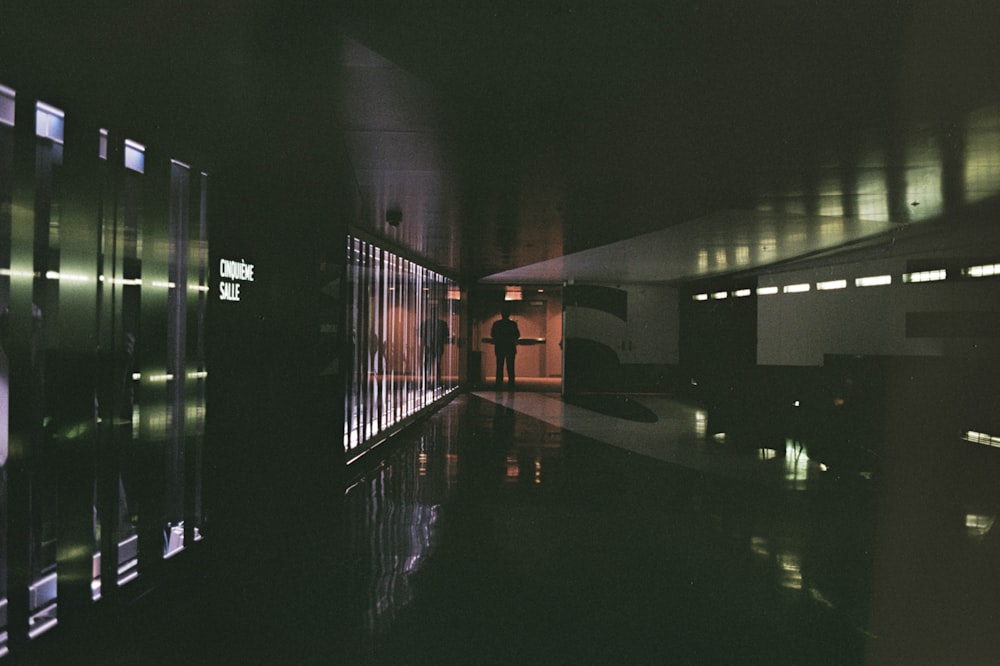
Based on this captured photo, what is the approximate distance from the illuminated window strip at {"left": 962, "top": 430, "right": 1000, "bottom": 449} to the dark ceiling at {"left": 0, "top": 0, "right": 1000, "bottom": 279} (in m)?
5.47

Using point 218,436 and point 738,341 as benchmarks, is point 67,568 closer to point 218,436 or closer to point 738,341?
point 218,436

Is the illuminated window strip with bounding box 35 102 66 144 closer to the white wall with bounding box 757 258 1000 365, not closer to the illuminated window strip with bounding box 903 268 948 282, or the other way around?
the white wall with bounding box 757 258 1000 365

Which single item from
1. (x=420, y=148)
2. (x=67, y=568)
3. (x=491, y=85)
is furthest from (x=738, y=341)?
(x=67, y=568)

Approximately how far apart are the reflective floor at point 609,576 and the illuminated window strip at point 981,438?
2884 millimetres

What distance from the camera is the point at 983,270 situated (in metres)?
11.2

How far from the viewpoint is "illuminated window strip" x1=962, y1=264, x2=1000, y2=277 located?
10945mm

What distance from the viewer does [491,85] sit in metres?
4.38

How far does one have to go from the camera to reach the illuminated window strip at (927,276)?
11.9 m

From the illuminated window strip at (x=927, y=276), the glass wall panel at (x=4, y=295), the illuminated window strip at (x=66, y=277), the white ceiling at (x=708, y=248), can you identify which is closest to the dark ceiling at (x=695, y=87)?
the glass wall panel at (x=4, y=295)

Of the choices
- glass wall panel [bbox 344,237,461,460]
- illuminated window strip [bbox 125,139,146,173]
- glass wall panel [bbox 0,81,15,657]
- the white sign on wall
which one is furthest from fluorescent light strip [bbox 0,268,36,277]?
glass wall panel [bbox 344,237,461,460]

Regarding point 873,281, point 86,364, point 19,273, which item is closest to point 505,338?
point 873,281

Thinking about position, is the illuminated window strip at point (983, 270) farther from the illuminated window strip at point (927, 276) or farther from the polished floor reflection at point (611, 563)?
the polished floor reflection at point (611, 563)

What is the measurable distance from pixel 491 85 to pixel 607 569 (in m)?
2.84

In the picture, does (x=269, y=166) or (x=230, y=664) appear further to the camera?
(x=269, y=166)
